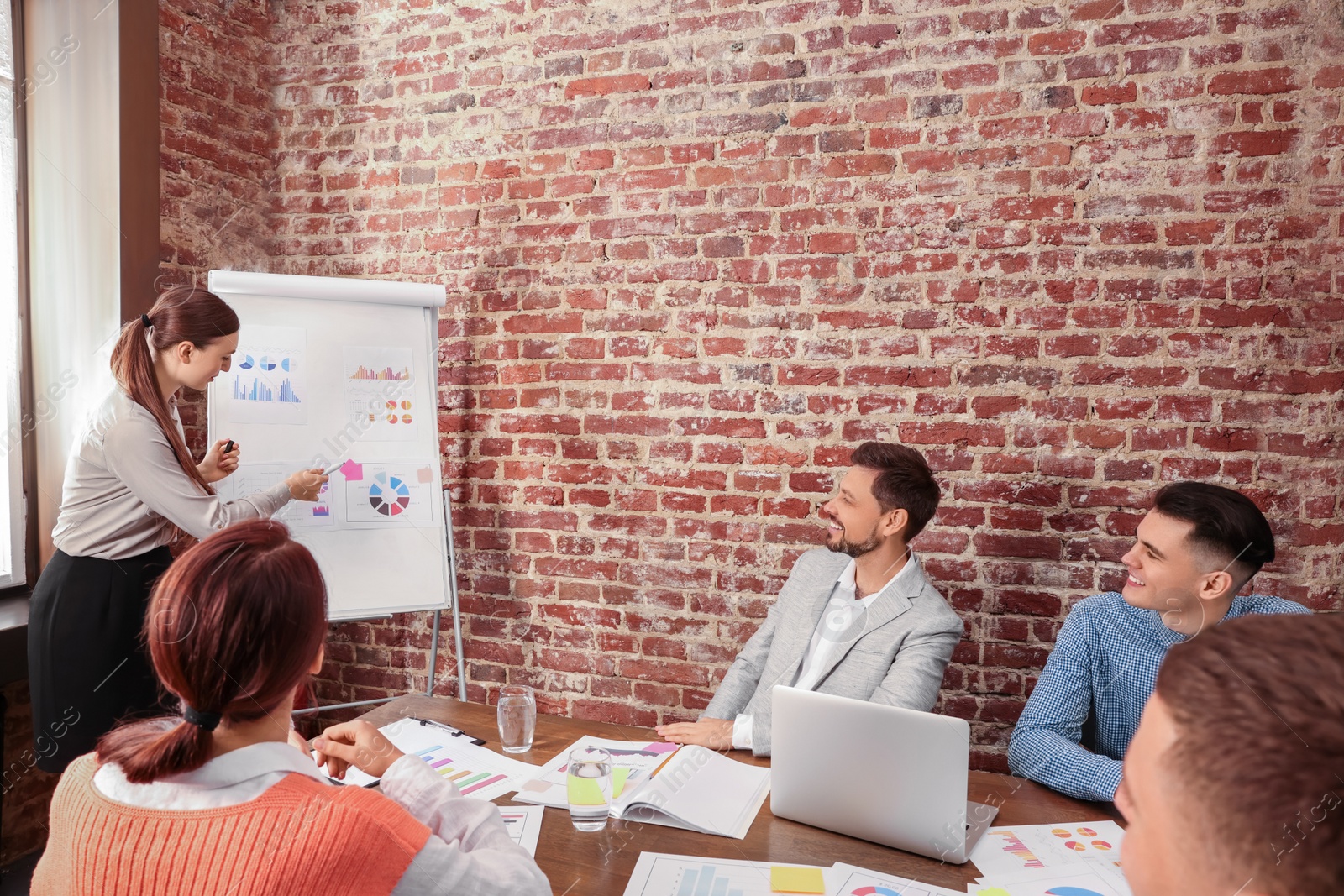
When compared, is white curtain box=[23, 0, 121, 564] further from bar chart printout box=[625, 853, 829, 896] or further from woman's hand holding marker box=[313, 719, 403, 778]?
bar chart printout box=[625, 853, 829, 896]

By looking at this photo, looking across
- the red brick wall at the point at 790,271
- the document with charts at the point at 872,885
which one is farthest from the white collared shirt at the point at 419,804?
the red brick wall at the point at 790,271

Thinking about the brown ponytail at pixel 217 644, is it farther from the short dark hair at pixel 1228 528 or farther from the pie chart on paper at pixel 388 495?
the pie chart on paper at pixel 388 495

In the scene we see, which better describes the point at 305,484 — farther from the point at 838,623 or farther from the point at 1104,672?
the point at 1104,672

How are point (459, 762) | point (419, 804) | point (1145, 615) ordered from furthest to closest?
point (1145, 615), point (459, 762), point (419, 804)

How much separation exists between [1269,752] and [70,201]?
10.9 ft

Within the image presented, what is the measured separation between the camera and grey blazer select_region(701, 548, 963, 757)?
1.95 m

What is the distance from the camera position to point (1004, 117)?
7.68ft

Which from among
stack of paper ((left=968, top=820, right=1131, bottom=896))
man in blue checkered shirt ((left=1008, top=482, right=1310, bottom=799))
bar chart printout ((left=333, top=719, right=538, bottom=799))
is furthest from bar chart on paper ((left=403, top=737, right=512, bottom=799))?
man in blue checkered shirt ((left=1008, top=482, right=1310, bottom=799))

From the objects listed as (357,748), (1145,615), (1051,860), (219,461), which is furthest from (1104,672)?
(219,461)

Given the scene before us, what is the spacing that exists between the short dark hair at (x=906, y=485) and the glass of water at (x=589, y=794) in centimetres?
118

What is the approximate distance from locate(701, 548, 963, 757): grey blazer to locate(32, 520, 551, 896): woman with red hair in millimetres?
903

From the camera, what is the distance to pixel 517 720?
63.1 inches

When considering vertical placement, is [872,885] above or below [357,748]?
below

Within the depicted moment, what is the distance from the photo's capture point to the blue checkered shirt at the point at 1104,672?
5.85 ft
